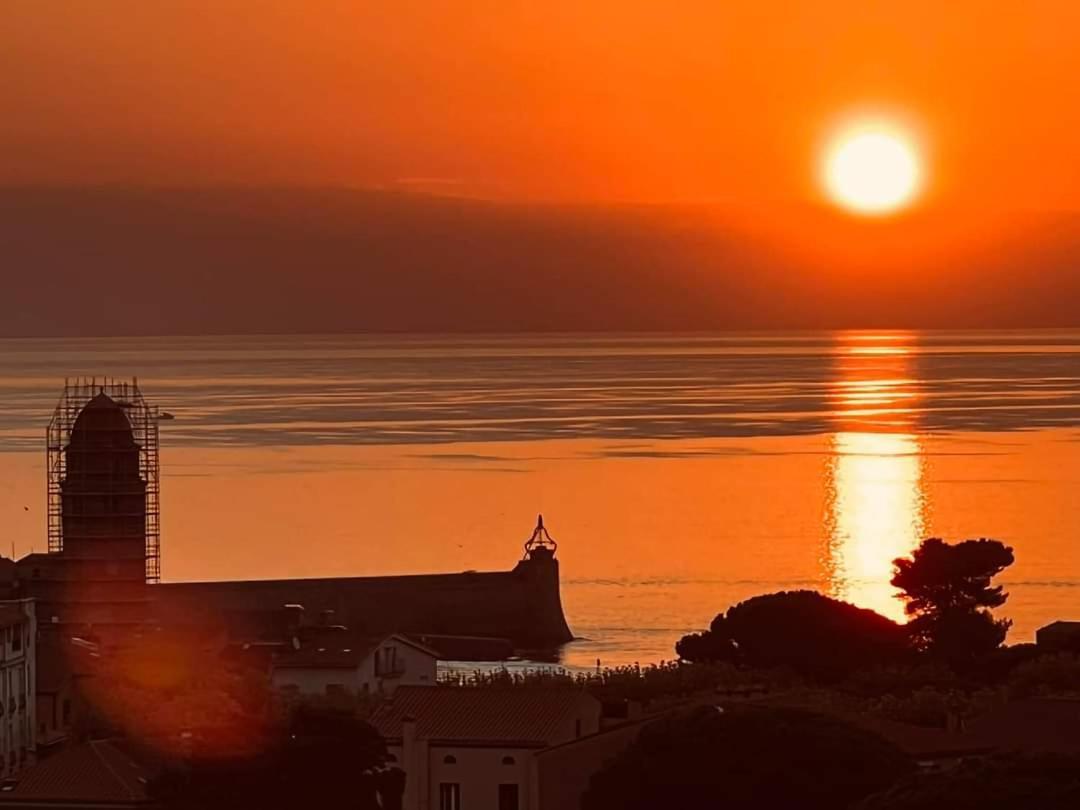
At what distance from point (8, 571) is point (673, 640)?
47.9 ft

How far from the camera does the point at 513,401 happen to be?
164625 mm

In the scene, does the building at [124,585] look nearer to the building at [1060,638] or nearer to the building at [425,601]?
the building at [425,601]

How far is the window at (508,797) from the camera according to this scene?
2812 cm

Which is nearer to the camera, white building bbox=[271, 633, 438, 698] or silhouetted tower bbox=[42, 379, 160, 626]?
white building bbox=[271, 633, 438, 698]

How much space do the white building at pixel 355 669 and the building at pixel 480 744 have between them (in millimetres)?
10095

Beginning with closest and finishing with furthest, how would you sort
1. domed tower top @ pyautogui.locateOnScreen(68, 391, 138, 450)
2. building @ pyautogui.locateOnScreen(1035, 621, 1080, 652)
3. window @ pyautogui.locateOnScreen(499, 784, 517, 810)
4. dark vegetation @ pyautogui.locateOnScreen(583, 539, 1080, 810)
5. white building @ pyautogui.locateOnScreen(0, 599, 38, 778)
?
dark vegetation @ pyautogui.locateOnScreen(583, 539, 1080, 810), window @ pyautogui.locateOnScreen(499, 784, 517, 810), white building @ pyautogui.locateOnScreen(0, 599, 38, 778), building @ pyautogui.locateOnScreen(1035, 621, 1080, 652), domed tower top @ pyautogui.locateOnScreen(68, 391, 138, 450)

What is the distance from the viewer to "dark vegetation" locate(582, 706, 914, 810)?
25.8 meters

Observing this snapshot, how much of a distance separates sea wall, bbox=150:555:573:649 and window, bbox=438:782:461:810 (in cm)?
2657

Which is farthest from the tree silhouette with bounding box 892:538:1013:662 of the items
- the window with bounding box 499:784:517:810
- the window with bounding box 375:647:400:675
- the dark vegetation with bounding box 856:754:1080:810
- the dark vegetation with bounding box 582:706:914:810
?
the dark vegetation with bounding box 856:754:1080:810

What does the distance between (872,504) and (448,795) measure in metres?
65.9

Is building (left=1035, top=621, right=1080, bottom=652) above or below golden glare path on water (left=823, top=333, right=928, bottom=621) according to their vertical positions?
below

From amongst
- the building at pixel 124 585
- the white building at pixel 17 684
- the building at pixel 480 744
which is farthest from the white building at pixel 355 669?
the building at pixel 480 744

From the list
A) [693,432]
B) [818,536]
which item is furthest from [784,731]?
[693,432]

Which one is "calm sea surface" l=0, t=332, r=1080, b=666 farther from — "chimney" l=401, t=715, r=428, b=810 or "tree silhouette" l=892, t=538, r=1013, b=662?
"chimney" l=401, t=715, r=428, b=810
